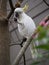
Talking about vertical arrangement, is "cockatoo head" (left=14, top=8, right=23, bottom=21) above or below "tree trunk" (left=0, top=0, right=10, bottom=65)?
above

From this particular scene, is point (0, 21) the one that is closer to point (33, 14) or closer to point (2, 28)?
point (2, 28)

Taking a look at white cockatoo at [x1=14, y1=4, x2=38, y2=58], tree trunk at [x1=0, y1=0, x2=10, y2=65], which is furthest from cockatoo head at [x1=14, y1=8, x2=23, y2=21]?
tree trunk at [x1=0, y1=0, x2=10, y2=65]

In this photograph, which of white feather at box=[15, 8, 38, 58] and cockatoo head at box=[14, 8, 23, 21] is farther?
cockatoo head at box=[14, 8, 23, 21]

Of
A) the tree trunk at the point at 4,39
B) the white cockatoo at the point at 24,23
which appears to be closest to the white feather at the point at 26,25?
the white cockatoo at the point at 24,23

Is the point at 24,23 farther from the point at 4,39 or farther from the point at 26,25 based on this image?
the point at 4,39

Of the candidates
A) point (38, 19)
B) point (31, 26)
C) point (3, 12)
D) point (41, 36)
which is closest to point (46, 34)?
point (41, 36)

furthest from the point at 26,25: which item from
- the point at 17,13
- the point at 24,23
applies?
the point at 17,13

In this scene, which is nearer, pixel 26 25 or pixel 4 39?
pixel 26 25

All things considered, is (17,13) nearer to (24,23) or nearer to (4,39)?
(24,23)

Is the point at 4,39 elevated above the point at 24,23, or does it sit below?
below

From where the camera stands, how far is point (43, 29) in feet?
1.13

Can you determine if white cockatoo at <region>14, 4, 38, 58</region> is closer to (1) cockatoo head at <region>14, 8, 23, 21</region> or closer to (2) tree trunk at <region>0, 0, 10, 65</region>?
(1) cockatoo head at <region>14, 8, 23, 21</region>

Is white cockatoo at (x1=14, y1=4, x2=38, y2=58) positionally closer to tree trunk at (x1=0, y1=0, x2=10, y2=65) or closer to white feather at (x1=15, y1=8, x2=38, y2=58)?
white feather at (x1=15, y1=8, x2=38, y2=58)

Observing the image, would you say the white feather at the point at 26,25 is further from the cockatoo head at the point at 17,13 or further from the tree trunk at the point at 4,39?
the tree trunk at the point at 4,39
